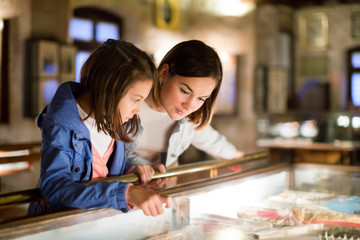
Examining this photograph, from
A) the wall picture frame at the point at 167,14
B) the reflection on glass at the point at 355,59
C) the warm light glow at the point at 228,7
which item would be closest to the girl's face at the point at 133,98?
the wall picture frame at the point at 167,14

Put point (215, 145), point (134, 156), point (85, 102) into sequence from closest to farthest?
1. point (85, 102)
2. point (134, 156)
3. point (215, 145)

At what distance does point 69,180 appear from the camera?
118 cm

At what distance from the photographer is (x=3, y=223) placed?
3.15ft

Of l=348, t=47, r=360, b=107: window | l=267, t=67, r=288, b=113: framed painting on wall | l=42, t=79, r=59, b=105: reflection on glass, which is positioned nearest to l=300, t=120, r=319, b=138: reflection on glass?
l=267, t=67, r=288, b=113: framed painting on wall

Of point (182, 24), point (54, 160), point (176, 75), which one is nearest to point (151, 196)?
point (54, 160)

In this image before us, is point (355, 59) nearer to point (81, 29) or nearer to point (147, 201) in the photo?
point (81, 29)

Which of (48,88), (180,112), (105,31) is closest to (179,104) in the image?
(180,112)

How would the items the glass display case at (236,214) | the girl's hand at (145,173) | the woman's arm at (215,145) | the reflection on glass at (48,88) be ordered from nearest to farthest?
the glass display case at (236,214) < the girl's hand at (145,173) < the woman's arm at (215,145) < the reflection on glass at (48,88)

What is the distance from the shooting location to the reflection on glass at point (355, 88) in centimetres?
1244

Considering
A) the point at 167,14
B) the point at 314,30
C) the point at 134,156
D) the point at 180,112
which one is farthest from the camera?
the point at 314,30

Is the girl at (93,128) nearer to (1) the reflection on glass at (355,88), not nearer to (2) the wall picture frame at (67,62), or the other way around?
(2) the wall picture frame at (67,62)

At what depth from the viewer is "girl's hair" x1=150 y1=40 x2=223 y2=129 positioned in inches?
63.6

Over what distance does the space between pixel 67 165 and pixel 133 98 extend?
0.28 m

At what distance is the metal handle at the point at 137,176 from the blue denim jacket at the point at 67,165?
30mm
